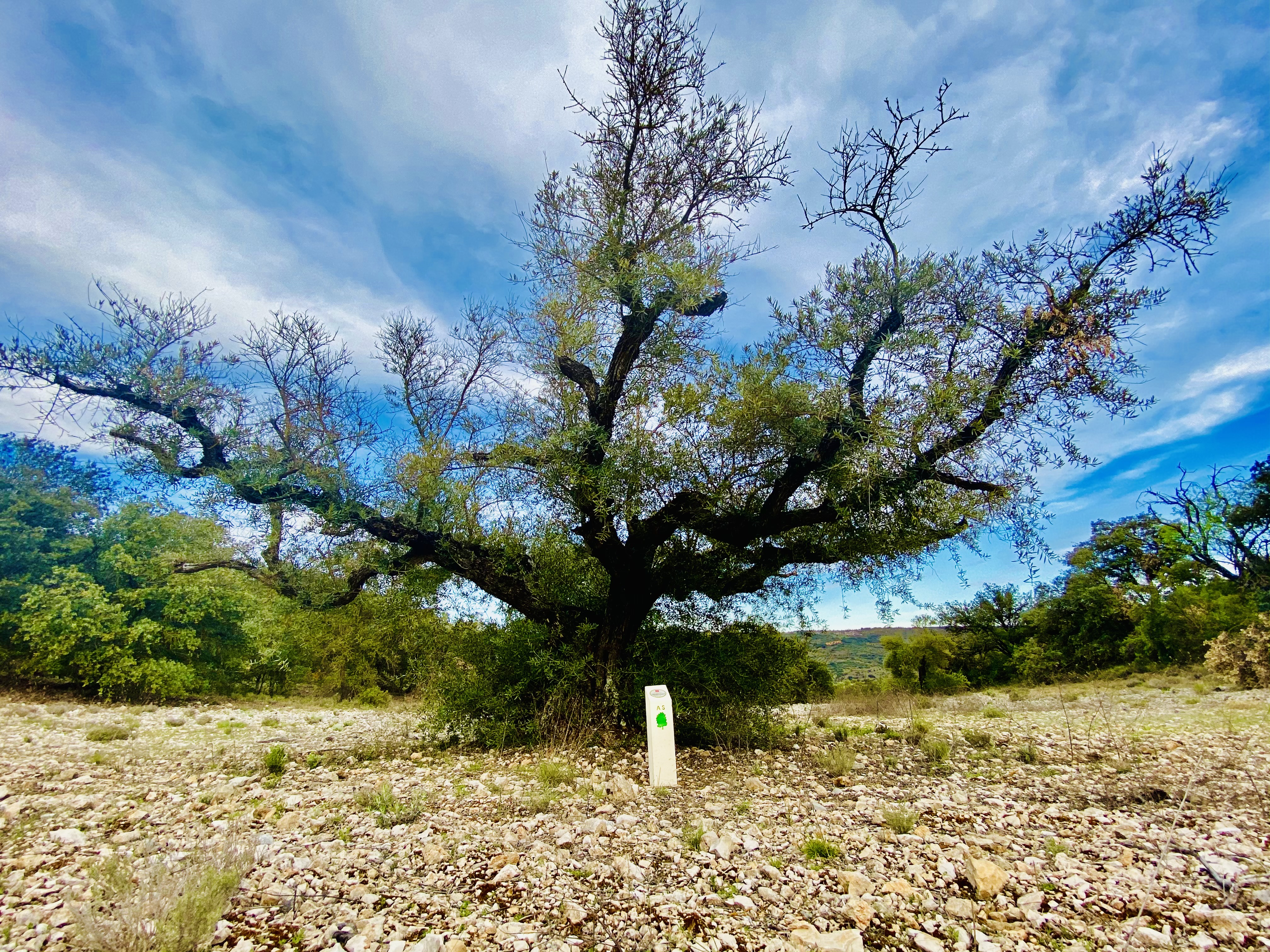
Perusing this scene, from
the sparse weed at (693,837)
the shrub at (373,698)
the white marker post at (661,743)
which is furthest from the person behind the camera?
the shrub at (373,698)

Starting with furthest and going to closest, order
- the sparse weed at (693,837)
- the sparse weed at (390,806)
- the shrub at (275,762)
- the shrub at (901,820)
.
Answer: the shrub at (275,762) → the sparse weed at (390,806) → the shrub at (901,820) → the sparse weed at (693,837)

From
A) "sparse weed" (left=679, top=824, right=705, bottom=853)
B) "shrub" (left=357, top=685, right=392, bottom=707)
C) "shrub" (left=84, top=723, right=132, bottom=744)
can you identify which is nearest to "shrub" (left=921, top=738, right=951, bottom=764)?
"sparse weed" (left=679, top=824, right=705, bottom=853)

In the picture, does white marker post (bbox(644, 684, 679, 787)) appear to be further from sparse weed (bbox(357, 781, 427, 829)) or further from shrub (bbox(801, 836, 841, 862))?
shrub (bbox(801, 836, 841, 862))

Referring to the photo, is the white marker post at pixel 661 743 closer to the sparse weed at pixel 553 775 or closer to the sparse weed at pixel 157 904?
the sparse weed at pixel 553 775

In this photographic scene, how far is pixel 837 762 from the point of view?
343 inches

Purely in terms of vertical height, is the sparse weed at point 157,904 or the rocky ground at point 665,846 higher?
the sparse weed at point 157,904

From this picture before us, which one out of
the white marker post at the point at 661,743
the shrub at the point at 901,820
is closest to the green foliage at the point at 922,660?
the white marker post at the point at 661,743

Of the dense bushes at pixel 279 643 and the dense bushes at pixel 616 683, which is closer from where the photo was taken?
the dense bushes at pixel 616 683

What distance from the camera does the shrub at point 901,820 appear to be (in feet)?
18.6

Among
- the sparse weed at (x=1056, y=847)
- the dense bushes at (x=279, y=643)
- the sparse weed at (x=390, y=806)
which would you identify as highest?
the dense bushes at (x=279, y=643)

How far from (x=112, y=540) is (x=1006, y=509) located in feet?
104

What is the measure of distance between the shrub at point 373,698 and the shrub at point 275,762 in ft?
63.9

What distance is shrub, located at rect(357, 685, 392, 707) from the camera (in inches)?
1077

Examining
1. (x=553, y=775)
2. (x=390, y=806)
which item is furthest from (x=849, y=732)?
(x=390, y=806)
